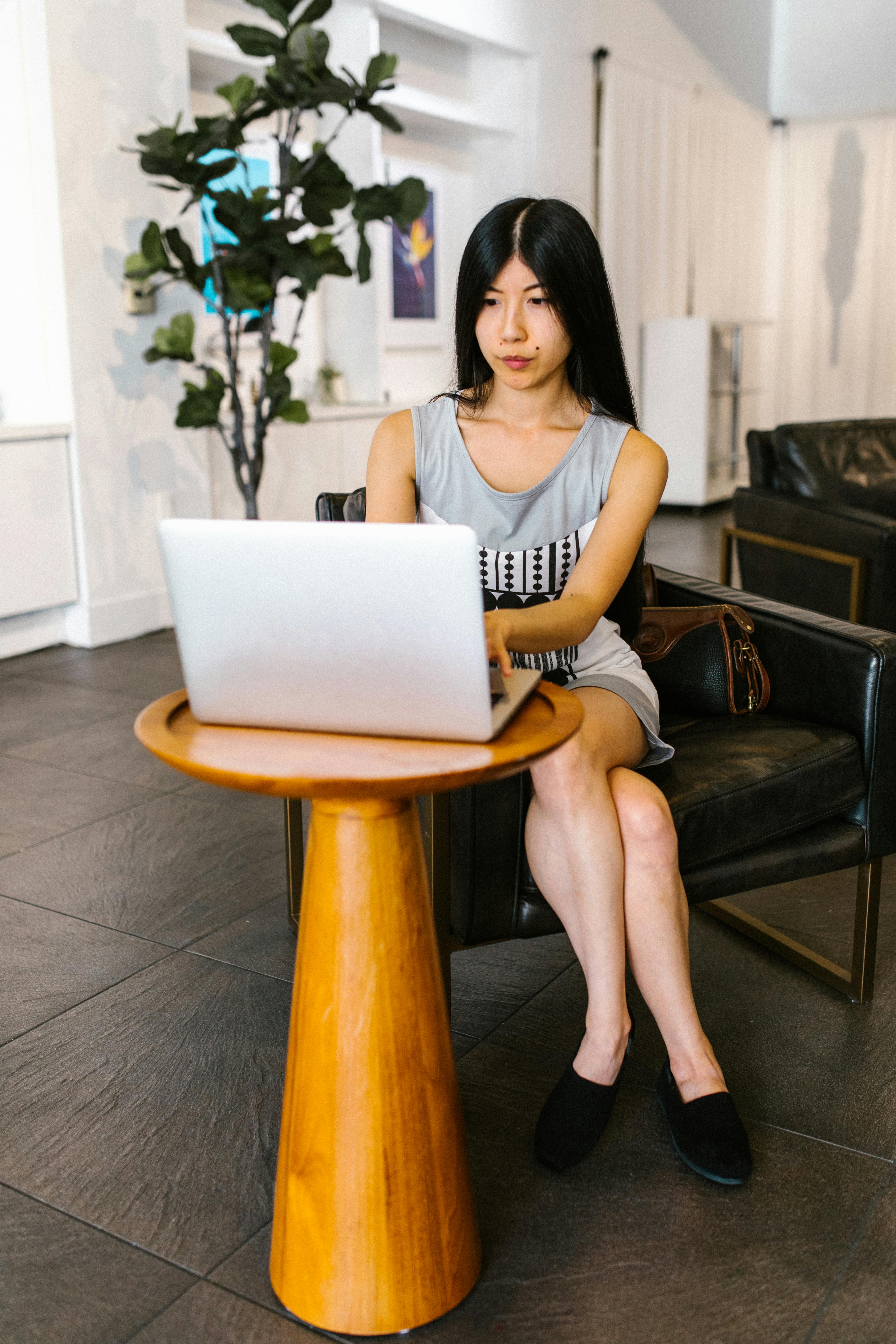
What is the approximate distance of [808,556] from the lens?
3477 mm

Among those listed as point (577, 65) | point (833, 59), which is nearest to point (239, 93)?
point (577, 65)

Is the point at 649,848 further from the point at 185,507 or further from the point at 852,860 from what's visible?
the point at 185,507

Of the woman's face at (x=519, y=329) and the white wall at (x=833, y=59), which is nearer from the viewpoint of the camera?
the woman's face at (x=519, y=329)

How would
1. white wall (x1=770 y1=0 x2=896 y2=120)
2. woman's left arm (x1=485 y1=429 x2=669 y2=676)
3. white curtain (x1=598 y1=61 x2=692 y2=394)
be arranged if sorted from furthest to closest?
white wall (x1=770 y1=0 x2=896 y2=120)
white curtain (x1=598 y1=61 x2=692 y2=394)
woman's left arm (x1=485 y1=429 x2=669 y2=676)

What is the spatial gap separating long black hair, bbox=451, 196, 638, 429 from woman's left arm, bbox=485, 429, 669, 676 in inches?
4.0

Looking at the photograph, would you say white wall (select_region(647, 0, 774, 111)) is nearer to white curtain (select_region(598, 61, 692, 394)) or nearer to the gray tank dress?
white curtain (select_region(598, 61, 692, 394))

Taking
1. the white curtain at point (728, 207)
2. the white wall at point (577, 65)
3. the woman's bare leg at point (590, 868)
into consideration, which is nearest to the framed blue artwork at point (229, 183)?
the white wall at point (577, 65)

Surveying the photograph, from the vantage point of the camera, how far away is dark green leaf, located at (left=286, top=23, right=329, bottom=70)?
3695 millimetres

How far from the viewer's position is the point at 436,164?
6391 mm

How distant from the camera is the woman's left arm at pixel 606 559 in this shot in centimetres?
141

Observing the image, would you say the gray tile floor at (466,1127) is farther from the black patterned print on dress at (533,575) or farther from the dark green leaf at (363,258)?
the dark green leaf at (363,258)

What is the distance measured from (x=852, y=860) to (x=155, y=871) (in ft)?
4.44

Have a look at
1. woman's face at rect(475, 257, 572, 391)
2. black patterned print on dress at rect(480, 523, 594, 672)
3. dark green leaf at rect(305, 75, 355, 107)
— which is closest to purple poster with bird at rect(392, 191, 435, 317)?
Answer: dark green leaf at rect(305, 75, 355, 107)

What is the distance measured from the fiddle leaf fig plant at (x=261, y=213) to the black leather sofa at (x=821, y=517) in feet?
4.94
